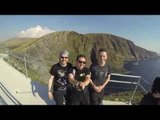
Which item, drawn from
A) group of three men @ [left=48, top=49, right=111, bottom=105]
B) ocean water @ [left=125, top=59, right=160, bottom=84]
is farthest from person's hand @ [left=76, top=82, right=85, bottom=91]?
ocean water @ [left=125, top=59, right=160, bottom=84]

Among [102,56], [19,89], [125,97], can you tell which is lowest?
[125,97]

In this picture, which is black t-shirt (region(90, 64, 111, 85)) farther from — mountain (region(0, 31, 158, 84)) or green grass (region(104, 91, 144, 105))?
green grass (region(104, 91, 144, 105))

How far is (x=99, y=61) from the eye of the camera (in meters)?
3.03

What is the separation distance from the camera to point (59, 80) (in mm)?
2965

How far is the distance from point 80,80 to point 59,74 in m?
0.23

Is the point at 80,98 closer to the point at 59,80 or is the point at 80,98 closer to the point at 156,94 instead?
the point at 59,80

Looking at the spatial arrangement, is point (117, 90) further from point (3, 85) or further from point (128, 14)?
point (3, 85)

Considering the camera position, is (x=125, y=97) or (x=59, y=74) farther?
(x=125, y=97)

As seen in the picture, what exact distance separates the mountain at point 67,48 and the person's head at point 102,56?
1.6 inches

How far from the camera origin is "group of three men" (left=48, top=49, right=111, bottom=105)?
2.96m

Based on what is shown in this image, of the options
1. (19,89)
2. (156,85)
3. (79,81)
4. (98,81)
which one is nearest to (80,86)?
(79,81)
